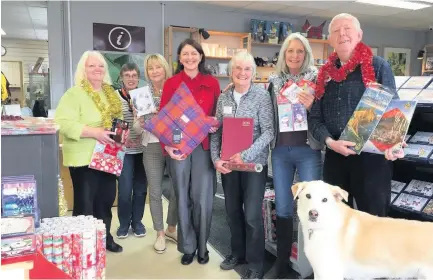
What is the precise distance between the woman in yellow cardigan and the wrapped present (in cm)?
4

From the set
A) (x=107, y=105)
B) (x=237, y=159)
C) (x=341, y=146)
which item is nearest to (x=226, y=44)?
(x=107, y=105)

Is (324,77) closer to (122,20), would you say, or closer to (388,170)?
(388,170)

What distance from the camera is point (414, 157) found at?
2.33 metres

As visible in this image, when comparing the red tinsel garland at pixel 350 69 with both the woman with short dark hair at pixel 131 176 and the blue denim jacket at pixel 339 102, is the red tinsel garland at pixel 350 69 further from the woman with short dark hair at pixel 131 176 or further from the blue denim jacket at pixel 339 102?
the woman with short dark hair at pixel 131 176

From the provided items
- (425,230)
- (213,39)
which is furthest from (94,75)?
(213,39)

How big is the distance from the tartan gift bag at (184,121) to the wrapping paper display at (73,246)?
917 millimetres

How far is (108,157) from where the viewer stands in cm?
260

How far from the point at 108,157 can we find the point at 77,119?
0.34 metres

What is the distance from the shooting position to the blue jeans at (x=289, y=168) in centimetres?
230

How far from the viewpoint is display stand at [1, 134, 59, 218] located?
1603mm

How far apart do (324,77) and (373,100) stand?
38 centimetres

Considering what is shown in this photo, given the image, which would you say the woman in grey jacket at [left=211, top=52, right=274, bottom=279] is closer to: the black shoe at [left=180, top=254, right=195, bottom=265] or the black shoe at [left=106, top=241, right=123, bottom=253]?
the black shoe at [left=180, top=254, right=195, bottom=265]

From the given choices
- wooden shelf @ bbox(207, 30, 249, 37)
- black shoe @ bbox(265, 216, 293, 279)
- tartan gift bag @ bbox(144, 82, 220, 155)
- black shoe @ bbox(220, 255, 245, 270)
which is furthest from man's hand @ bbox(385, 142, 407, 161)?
wooden shelf @ bbox(207, 30, 249, 37)

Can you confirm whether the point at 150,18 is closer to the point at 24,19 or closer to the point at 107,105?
the point at 24,19
